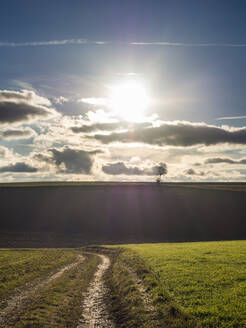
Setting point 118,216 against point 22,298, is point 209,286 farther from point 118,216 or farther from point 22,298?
point 118,216

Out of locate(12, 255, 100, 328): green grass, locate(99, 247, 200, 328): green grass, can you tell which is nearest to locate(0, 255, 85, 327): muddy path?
locate(12, 255, 100, 328): green grass

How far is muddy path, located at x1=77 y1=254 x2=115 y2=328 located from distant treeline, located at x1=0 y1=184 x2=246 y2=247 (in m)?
50.6

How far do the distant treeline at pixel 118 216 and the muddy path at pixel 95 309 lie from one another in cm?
5059

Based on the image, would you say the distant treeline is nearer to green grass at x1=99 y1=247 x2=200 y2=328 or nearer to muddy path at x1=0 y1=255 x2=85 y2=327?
muddy path at x1=0 y1=255 x2=85 y2=327

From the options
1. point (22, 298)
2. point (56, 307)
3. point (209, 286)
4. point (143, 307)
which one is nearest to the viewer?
point (143, 307)

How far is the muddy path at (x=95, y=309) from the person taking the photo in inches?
543

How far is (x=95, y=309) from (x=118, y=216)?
77307 mm

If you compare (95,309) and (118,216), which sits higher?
(95,309)

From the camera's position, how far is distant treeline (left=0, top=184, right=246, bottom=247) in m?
78.8

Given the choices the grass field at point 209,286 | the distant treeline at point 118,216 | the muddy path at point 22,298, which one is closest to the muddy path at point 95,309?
the muddy path at point 22,298

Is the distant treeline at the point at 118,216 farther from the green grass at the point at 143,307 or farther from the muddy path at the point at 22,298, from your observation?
the green grass at the point at 143,307

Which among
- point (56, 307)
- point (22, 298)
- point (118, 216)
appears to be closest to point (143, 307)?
point (56, 307)

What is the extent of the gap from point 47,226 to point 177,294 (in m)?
78.2

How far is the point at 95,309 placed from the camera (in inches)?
635
